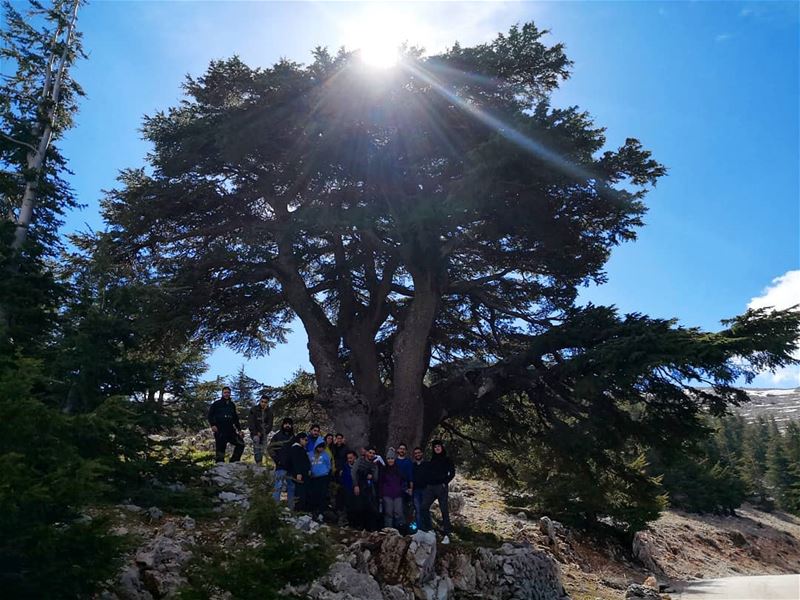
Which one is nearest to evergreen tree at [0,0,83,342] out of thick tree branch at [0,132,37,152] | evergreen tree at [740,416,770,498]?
thick tree branch at [0,132,37,152]

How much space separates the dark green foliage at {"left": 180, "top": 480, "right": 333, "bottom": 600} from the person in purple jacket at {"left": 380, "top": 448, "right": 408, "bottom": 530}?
14.9ft

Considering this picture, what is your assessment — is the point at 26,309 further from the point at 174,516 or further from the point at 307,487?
the point at 307,487

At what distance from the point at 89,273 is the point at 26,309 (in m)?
1.15

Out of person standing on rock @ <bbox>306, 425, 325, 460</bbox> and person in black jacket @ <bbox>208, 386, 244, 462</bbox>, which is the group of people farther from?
person in black jacket @ <bbox>208, 386, 244, 462</bbox>

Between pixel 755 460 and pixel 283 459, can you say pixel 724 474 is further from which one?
pixel 283 459

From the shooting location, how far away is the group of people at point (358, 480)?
9562 mm

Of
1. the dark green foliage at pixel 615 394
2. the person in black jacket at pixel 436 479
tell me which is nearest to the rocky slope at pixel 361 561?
the person in black jacket at pixel 436 479

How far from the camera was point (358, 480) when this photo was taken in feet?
33.4

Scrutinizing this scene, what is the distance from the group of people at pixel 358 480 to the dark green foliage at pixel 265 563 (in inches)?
154

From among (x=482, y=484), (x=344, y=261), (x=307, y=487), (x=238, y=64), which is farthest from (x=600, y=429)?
(x=482, y=484)

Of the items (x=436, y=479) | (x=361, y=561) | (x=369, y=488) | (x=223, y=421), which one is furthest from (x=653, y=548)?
(x=223, y=421)

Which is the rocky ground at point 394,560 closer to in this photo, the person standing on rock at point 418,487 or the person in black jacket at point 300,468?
the person standing on rock at point 418,487

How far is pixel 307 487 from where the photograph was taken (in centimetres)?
959

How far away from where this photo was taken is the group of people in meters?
9.56
